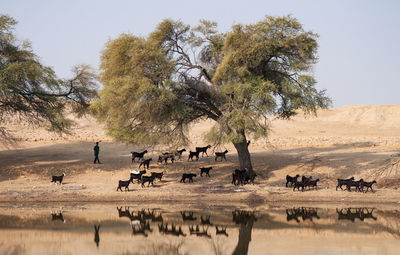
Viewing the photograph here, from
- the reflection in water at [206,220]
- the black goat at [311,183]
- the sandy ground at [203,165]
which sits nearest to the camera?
the reflection in water at [206,220]

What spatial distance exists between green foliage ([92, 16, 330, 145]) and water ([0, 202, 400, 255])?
5.32m

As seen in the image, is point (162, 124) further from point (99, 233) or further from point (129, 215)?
point (99, 233)

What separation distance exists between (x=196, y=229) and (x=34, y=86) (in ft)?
59.8

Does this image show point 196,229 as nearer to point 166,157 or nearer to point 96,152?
point 166,157

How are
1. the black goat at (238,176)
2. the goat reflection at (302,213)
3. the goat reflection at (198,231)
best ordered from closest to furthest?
the goat reflection at (198,231)
the goat reflection at (302,213)
the black goat at (238,176)

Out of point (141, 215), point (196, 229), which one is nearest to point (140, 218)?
point (141, 215)

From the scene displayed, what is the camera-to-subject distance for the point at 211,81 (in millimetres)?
32750

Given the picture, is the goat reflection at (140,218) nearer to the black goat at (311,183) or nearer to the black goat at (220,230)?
the black goat at (220,230)

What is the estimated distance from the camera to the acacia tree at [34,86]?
33.7 meters

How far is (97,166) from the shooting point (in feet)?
122

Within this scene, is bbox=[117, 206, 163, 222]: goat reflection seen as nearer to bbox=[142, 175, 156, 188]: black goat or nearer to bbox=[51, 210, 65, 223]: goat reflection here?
bbox=[51, 210, 65, 223]: goat reflection

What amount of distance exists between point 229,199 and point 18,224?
444 inches

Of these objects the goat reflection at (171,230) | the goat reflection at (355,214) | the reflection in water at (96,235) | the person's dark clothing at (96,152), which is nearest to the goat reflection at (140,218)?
the goat reflection at (171,230)

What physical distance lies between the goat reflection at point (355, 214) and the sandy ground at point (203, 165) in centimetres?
225
